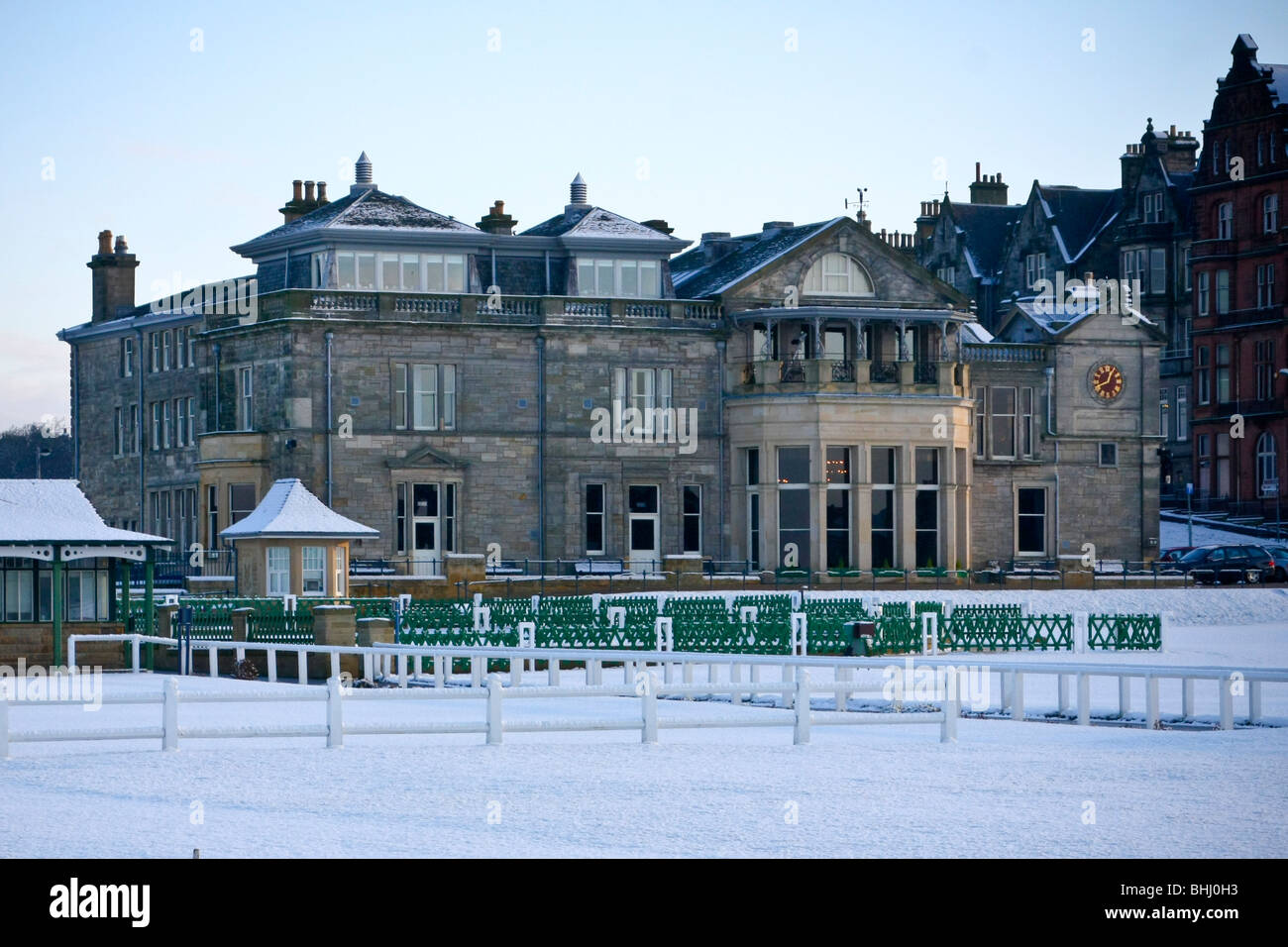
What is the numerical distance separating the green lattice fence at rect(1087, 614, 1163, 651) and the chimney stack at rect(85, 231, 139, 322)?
4317 centimetres

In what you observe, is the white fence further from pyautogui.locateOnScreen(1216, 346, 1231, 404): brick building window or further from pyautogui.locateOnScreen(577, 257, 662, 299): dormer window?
pyautogui.locateOnScreen(1216, 346, 1231, 404): brick building window

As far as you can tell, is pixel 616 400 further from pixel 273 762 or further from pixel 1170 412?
pixel 273 762

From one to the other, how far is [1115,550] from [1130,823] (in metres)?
52.9

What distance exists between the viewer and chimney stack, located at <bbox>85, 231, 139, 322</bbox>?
3201 inches

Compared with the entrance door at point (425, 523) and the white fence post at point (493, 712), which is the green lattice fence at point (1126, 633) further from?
the white fence post at point (493, 712)

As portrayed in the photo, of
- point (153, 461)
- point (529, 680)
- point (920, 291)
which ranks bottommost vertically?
point (529, 680)

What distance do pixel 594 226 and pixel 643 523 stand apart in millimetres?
8663

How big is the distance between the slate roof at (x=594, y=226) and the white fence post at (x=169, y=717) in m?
42.2

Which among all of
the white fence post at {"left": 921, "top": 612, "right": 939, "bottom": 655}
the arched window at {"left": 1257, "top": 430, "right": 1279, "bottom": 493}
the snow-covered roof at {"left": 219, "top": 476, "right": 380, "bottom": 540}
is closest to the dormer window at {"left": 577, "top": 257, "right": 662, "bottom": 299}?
the snow-covered roof at {"left": 219, "top": 476, "right": 380, "bottom": 540}

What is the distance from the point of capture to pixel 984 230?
99625 millimetres

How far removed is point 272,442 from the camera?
63.5m

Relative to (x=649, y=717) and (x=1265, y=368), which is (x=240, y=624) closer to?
(x=649, y=717)
